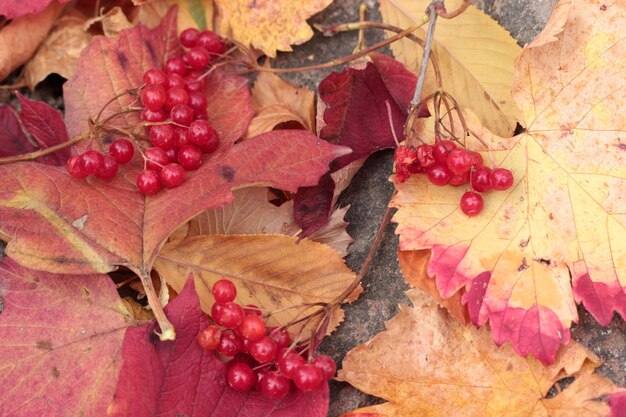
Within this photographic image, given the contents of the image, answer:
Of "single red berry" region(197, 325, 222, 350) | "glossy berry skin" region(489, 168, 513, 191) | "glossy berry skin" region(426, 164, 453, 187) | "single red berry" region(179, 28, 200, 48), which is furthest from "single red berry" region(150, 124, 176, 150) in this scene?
"glossy berry skin" region(489, 168, 513, 191)

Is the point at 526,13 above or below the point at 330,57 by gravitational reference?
above

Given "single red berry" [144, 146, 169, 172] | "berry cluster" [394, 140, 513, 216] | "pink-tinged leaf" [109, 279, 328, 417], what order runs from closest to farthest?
"pink-tinged leaf" [109, 279, 328, 417] < "berry cluster" [394, 140, 513, 216] < "single red berry" [144, 146, 169, 172]

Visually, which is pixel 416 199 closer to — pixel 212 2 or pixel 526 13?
pixel 526 13

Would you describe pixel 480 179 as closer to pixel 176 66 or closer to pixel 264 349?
pixel 264 349

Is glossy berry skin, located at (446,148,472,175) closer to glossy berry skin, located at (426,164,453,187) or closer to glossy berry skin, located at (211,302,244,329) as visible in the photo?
glossy berry skin, located at (426,164,453,187)

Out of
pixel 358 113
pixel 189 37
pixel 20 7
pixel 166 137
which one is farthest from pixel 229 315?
pixel 20 7

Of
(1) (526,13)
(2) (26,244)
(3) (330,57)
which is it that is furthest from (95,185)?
(1) (526,13)

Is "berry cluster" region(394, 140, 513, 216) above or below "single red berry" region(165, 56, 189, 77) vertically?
above
